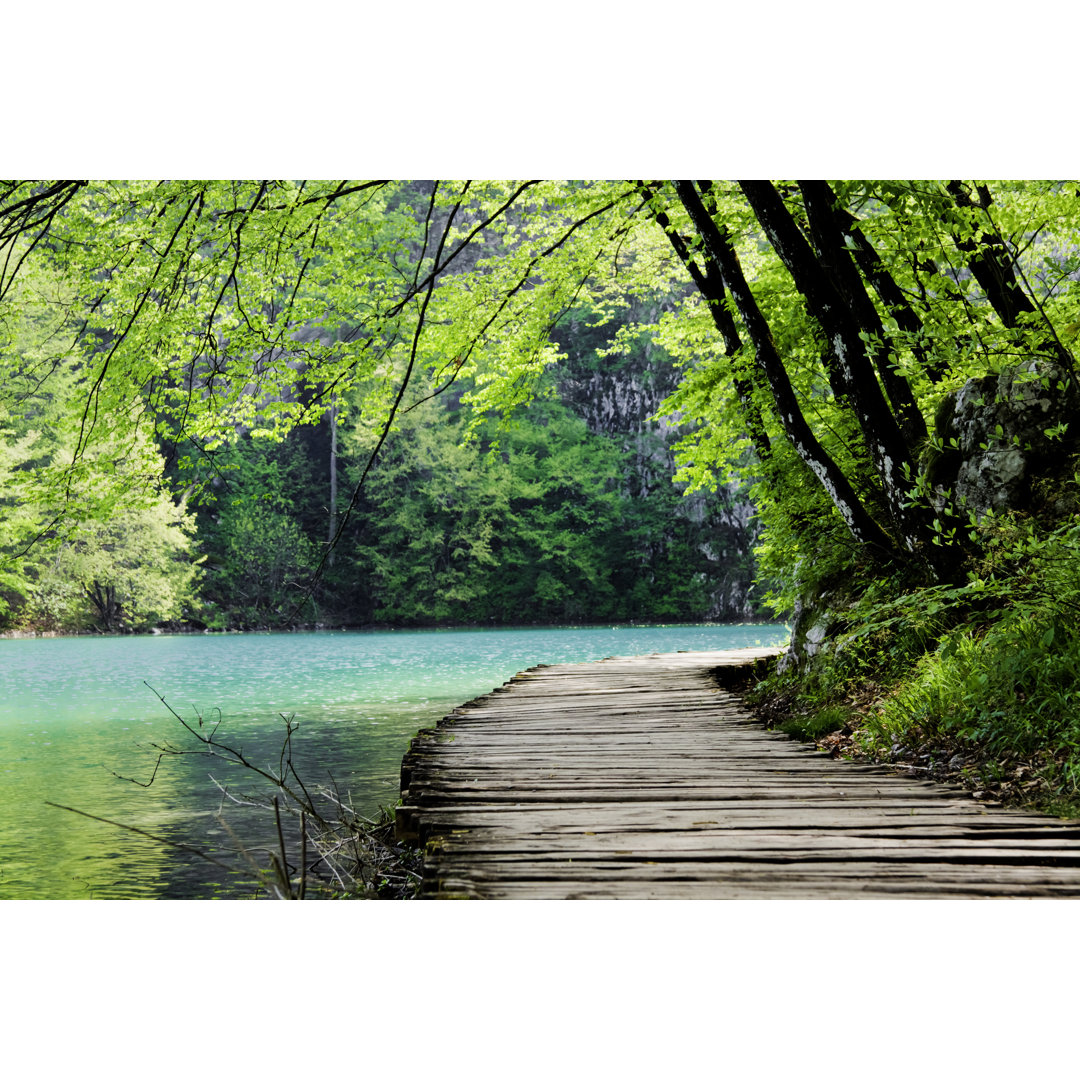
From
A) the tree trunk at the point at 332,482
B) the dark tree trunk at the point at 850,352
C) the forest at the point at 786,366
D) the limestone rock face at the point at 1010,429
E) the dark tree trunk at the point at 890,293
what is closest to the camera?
the forest at the point at 786,366

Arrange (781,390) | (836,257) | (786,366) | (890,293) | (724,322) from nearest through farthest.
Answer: (836,257), (781,390), (890,293), (786,366), (724,322)

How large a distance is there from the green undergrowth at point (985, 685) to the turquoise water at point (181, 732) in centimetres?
295

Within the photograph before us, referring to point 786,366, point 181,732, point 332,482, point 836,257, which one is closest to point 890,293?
point 786,366

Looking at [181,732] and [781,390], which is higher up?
[781,390]

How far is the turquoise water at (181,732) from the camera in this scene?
521cm

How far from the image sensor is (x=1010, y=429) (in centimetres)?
523

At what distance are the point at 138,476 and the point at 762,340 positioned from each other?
12.4 ft

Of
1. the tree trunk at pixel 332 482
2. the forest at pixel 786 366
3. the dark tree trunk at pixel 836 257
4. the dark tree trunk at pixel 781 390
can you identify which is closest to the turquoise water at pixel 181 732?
the forest at pixel 786 366

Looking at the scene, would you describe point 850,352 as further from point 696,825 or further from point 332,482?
point 332,482

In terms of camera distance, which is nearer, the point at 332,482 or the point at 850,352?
the point at 850,352

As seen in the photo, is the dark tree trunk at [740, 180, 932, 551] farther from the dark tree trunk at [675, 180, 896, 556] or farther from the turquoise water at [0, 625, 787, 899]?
the turquoise water at [0, 625, 787, 899]

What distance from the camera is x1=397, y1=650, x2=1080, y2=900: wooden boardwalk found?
256 centimetres

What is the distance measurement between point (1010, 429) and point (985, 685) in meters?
1.84

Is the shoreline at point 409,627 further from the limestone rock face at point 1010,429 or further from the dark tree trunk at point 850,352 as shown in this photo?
the dark tree trunk at point 850,352
